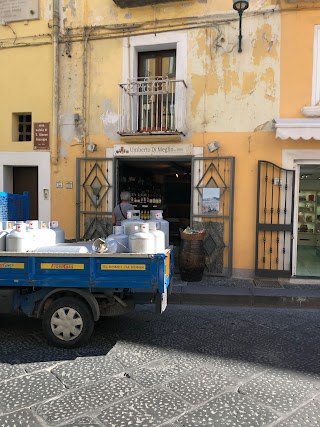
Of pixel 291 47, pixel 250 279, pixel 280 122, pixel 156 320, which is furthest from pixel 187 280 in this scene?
pixel 291 47

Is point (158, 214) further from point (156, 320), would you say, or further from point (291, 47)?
point (291, 47)

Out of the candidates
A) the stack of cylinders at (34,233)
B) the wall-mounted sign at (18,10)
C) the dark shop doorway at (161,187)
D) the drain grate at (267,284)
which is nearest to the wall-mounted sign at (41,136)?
the dark shop doorway at (161,187)

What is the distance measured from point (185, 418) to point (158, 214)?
318 cm

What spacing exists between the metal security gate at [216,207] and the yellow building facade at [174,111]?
2cm

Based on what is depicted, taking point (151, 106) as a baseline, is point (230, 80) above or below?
above

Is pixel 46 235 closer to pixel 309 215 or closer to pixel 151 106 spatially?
pixel 151 106

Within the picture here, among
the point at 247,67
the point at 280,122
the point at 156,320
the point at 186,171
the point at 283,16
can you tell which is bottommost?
the point at 156,320

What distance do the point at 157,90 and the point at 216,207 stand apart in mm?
3190

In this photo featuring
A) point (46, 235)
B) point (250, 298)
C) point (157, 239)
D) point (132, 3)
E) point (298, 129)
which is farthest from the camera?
point (132, 3)

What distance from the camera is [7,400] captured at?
3287 mm

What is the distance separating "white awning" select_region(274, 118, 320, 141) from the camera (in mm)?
7492

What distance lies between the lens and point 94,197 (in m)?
9.11

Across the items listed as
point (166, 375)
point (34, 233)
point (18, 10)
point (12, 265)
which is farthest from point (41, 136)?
point (166, 375)

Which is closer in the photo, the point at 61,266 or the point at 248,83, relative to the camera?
the point at 61,266
